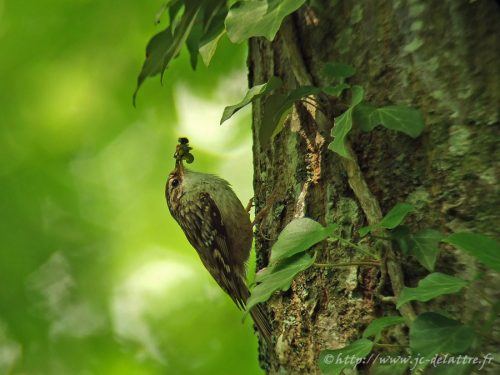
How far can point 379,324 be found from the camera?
1445 mm

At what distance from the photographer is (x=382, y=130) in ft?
5.37

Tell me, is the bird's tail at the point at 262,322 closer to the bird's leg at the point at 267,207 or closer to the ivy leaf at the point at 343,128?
the bird's leg at the point at 267,207

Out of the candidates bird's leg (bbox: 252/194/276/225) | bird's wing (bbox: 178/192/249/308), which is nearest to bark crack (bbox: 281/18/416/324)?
bird's leg (bbox: 252/194/276/225)

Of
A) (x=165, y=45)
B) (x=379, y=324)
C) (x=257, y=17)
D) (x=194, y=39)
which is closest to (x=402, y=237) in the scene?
(x=379, y=324)

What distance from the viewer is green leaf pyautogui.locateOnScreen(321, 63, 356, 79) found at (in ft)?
5.43

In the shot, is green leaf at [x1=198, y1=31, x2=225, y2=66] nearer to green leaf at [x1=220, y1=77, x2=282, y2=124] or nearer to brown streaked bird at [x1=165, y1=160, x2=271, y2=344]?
green leaf at [x1=220, y1=77, x2=282, y2=124]

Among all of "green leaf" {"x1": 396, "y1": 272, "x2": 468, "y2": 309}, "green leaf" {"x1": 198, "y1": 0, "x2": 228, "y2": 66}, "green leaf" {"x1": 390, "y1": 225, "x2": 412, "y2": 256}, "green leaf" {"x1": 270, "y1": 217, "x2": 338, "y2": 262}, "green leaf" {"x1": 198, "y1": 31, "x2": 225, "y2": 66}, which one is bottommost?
"green leaf" {"x1": 396, "y1": 272, "x2": 468, "y2": 309}

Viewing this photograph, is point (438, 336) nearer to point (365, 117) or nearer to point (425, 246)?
point (425, 246)

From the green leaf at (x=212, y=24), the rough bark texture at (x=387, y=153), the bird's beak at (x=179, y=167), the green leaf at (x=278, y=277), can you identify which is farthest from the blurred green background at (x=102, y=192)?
the green leaf at (x=278, y=277)

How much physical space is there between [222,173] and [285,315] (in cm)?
138

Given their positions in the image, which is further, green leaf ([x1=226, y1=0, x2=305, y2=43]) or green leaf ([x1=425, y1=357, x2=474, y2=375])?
green leaf ([x1=226, y1=0, x2=305, y2=43])

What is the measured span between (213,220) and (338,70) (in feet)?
5.57

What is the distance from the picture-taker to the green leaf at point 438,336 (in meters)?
1.26

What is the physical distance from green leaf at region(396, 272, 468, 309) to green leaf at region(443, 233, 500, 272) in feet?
0.18
